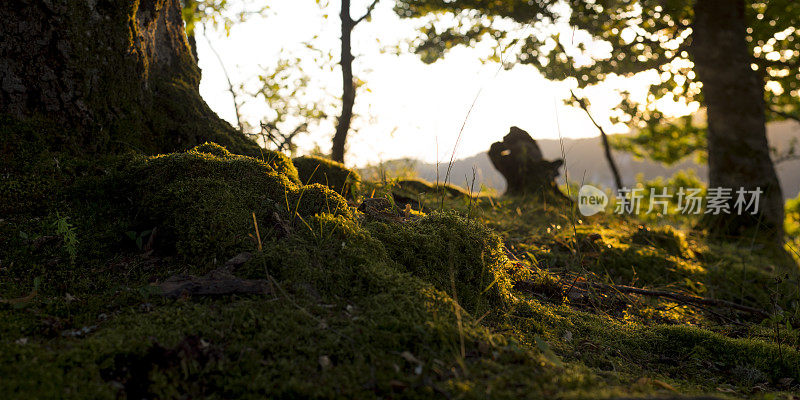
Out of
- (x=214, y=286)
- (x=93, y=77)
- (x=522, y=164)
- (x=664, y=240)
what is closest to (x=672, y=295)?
(x=664, y=240)

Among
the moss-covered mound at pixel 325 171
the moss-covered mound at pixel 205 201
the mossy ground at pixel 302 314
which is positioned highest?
the moss-covered mound at pixel 325 171

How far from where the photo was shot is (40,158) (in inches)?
105

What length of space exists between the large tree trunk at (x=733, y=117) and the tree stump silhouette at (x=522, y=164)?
2.77 m

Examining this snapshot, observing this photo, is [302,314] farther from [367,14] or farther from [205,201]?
[367,14]

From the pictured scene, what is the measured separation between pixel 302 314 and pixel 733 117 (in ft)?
30.0

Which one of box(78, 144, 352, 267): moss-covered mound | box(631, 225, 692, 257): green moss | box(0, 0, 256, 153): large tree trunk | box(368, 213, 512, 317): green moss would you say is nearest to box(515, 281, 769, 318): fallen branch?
box(368, 213, 512, 317): green moss

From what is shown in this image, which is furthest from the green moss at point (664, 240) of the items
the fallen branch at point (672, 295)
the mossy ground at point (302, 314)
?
the mossy ground at point (302, 314)

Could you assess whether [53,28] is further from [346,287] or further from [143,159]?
[346,287]

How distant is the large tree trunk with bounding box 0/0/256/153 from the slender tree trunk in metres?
4.03

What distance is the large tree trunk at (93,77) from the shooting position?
2.62 metres

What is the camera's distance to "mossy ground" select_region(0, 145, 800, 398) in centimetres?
146

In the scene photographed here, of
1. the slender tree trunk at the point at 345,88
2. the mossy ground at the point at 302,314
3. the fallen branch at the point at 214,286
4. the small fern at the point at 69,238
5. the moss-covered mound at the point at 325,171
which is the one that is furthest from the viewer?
the slender tree trunk at the point at 345,88

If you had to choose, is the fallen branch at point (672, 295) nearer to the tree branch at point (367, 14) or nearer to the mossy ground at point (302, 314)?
the mossy ground at point (302, 314)

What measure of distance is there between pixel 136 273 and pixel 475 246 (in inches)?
71.4
